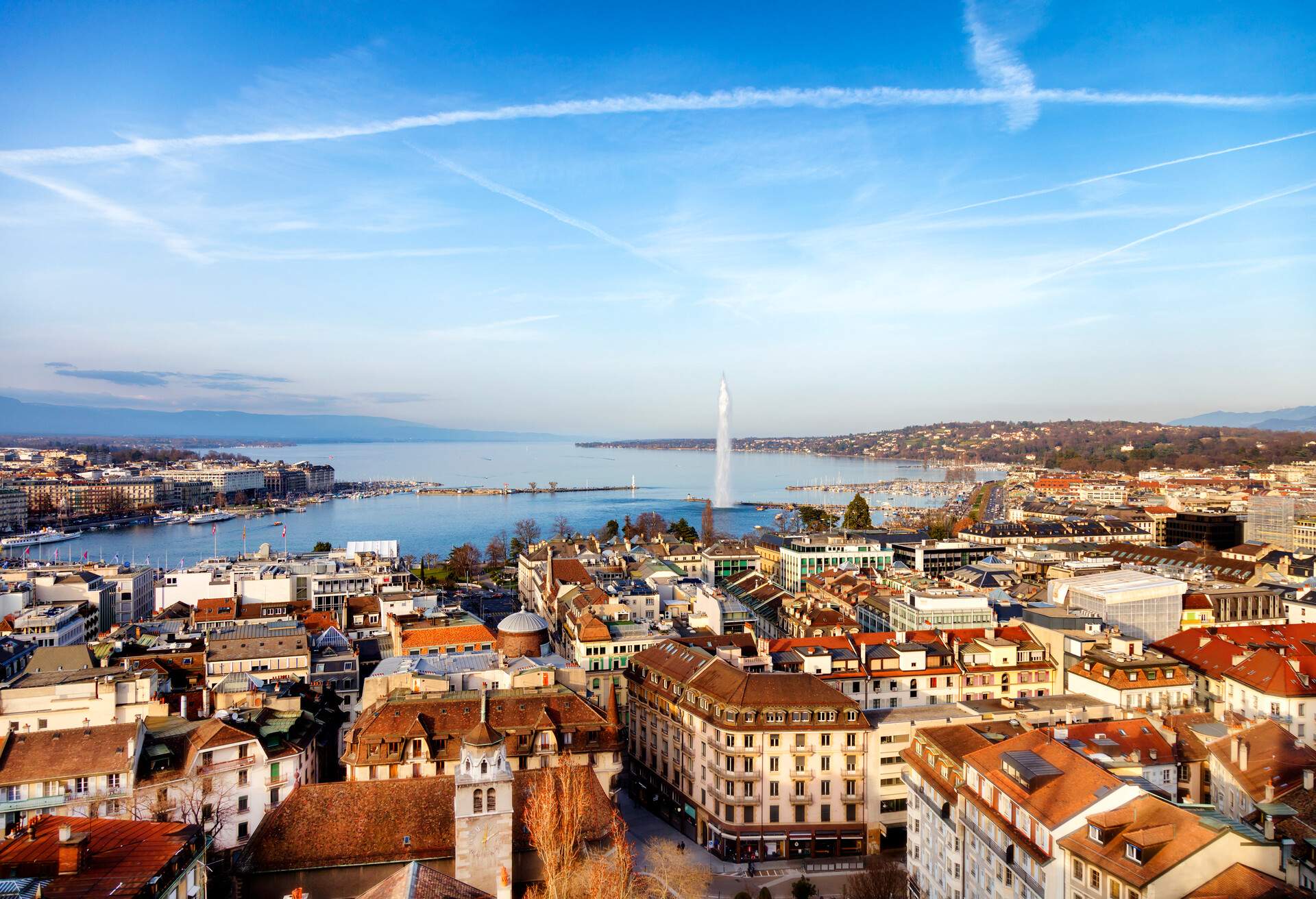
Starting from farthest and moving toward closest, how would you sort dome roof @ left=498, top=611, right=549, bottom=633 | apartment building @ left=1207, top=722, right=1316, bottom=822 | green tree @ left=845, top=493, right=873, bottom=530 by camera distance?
green tree @ left=845, top=493, right=873, bottom=530, dome roof @ left=498, top=611, right=549, bottom=633, apartment building @ left=1207, top=722, right=1316, bottom=822

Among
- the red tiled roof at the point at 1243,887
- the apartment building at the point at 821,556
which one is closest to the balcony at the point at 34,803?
the red tiled roof at the point at 1243,887

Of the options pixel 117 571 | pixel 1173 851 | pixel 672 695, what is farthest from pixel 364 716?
pixel 117 571

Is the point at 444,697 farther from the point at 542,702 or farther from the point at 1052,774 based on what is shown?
Result: the point at 1052,774

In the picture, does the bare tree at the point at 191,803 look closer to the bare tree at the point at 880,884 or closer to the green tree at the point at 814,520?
the bare tree at the point at 880,884

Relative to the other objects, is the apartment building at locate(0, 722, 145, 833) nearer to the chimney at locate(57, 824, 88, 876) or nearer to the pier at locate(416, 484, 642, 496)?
the chimney at locate(57, 824, 88, 876)

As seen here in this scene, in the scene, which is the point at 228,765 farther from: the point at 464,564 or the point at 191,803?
the point at 464,564

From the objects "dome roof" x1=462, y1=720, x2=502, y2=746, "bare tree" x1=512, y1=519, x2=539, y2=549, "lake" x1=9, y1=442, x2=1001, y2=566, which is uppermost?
"dome roof" x1=462, y1=720, x2=502, y2=746

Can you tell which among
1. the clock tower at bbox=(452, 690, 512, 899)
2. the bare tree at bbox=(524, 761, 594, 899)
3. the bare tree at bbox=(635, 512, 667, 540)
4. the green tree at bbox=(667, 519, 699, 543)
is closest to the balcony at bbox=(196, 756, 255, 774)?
the bare tree at bbox=(524, 761, 594, 899)
